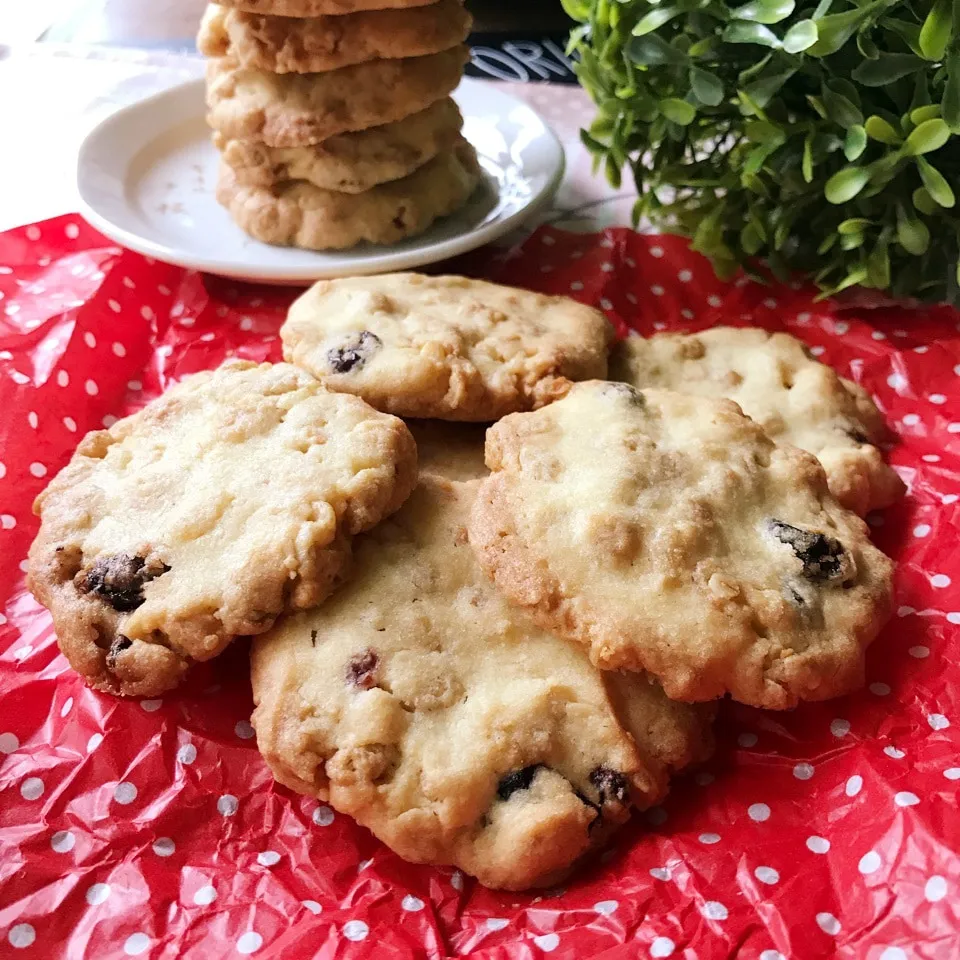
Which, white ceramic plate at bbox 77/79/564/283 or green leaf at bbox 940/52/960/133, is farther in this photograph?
white ceramic plate at bbox 77/79/564/283

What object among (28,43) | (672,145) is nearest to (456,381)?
(672,145)

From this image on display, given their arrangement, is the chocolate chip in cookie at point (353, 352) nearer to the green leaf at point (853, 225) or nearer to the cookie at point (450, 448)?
the cookie at point (450, 448)

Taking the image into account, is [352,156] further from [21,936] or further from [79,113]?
[21,936]

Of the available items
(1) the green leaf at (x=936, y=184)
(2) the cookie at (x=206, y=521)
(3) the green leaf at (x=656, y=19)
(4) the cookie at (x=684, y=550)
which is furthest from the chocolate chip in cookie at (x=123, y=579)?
(1) the green leaf at (x=936, y=184)

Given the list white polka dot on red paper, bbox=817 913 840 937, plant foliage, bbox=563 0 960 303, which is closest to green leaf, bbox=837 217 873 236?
plant foliage, bbox=563 0 960 303

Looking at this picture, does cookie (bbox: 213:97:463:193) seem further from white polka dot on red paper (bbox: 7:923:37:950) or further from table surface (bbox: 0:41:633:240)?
white polka dot on red paper (bbox: 7:923:37:950)

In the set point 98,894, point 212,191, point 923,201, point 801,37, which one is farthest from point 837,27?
point 98,894
